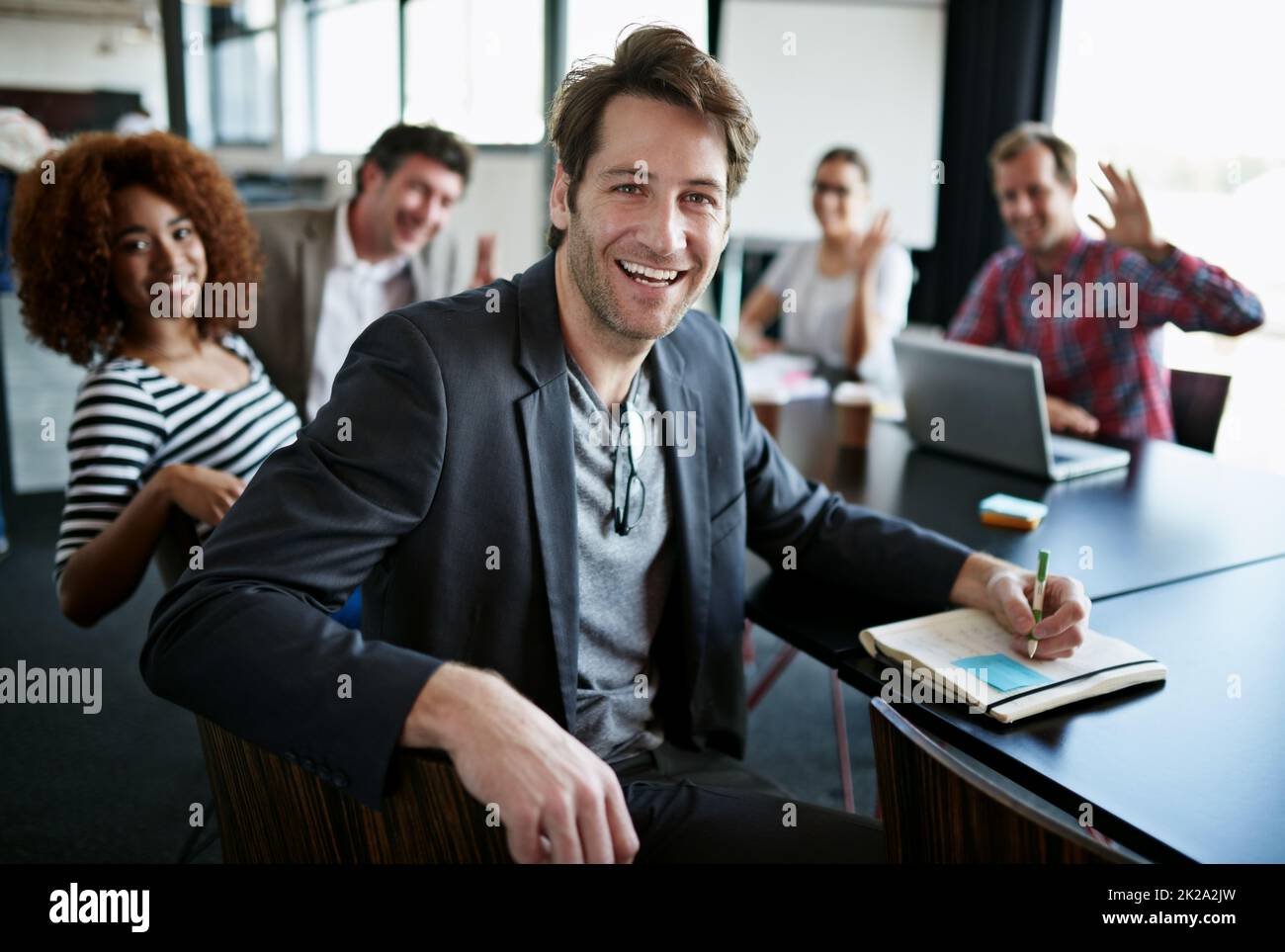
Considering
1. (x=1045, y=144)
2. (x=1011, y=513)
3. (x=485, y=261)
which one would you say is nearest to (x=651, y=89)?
(x=1011, y=513)

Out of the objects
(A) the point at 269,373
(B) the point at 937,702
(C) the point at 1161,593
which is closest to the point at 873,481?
(C) the point at 1161,593

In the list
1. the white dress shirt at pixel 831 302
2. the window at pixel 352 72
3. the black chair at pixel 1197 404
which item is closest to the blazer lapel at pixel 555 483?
the black chair at pixel 1197 404

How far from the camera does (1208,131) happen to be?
14.3ft

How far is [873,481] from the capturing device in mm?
2197

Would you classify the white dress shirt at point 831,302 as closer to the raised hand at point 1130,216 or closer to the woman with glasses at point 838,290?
the woman with glasses at point 838,290

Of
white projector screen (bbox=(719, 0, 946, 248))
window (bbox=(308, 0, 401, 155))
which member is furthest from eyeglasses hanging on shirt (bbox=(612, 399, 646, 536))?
window (bbox=(308, 0, 401, 155))

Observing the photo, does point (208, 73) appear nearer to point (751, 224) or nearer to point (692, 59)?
point (751, 224)

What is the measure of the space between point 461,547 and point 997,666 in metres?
0.67

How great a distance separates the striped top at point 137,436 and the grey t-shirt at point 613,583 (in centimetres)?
66

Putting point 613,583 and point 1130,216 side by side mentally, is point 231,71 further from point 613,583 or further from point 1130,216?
point 613,583

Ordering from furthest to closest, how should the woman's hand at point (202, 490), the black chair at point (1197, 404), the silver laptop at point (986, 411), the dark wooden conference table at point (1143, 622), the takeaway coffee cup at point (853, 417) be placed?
the black chair at point (1197, 404)
the takeaway coffee cup at point (853, 417)
the silver laptop at point (986, 411)
the woman's hand at point (202, 490)
the dark wooden conference table at point (1143, 622)

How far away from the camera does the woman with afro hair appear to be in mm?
1687

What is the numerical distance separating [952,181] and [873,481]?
334 cm

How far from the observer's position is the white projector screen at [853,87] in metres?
5.04
